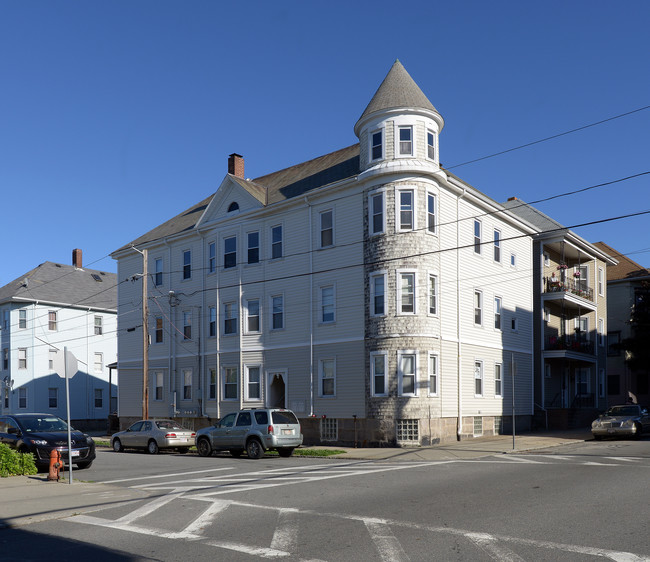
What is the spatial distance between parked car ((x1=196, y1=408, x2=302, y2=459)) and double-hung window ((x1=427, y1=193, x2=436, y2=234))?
10092 mm

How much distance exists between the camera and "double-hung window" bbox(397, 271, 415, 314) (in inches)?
1120

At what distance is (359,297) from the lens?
29703mm

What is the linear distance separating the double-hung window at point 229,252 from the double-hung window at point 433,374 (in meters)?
11.6

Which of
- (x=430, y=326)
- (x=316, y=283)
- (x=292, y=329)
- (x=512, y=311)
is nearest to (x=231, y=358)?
(x=292, y=329)

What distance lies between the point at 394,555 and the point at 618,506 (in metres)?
4.84

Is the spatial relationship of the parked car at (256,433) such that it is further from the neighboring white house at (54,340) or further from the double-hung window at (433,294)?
the neighboring white house at (54,340)

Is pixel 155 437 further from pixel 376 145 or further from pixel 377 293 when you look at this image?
pixel 376 145

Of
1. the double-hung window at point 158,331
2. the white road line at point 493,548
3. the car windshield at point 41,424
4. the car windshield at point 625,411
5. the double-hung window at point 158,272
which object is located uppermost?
the double-hung window at point 158,272

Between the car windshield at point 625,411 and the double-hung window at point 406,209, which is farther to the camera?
the car windshield at point 625,411

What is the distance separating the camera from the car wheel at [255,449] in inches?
923

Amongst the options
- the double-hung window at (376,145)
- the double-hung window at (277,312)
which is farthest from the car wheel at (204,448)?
the double-hung window at (376,145)

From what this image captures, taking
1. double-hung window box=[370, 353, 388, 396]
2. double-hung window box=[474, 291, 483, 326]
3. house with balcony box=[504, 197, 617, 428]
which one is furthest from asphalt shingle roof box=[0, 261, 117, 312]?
double-hung window box=[474, 291, 483, 326]

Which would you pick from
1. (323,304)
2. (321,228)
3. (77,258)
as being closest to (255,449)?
(323,304)

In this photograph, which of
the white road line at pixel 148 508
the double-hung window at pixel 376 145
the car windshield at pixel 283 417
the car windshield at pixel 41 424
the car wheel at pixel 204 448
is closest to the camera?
the white road line at pixel 148 508
